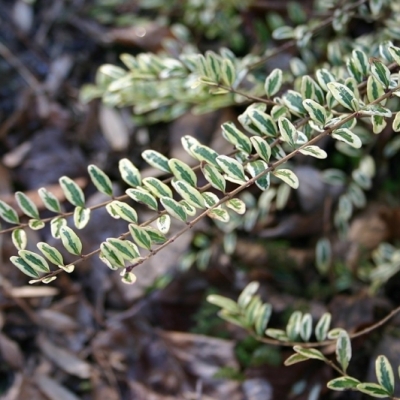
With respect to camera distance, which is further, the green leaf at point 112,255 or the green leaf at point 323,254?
the green leaf at point 323,254

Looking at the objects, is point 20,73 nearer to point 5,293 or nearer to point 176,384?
point 5,293

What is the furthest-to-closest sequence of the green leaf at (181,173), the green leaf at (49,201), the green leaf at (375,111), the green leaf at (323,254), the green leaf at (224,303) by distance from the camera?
the green leaf at (323,254), the green leaf at (224,303), the green leaf at (49,201), the green leaf at (181,173), the green leaf at (375,111)

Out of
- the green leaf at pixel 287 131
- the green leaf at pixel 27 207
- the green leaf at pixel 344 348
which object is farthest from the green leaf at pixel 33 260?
the green leaf at pixel 344 348

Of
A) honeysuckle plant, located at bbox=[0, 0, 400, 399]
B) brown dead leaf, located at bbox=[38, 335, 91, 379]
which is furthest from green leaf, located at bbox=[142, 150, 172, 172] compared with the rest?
brown dead leaf, located at bbox=[38, 335, 91, 379]

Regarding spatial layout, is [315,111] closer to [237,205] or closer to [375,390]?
[237,205]

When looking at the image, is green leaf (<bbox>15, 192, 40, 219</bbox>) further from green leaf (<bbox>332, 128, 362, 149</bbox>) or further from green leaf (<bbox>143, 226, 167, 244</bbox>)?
green leaf (<bbox>332, 128, 362, 149</bbox>)

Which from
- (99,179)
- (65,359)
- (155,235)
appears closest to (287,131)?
(155,235)

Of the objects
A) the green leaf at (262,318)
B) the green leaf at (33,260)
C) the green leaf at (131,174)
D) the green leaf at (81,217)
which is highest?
the green leaf at (33,260)

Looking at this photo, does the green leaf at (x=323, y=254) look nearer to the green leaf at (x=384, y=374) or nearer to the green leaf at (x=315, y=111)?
the green leaf at (x=384, y=374)
